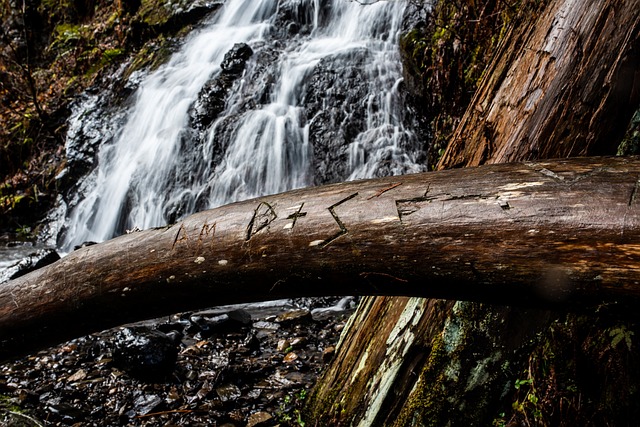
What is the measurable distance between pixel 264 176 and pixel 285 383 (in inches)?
168

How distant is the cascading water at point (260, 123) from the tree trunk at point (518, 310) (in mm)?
4354

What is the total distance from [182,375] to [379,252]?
2.74 m

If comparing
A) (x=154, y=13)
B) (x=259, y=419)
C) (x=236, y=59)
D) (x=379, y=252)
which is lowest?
(x=259, y=419)

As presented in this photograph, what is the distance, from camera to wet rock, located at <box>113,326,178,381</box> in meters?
3.67

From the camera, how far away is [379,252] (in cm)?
155

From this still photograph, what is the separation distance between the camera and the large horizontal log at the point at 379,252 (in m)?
1.33

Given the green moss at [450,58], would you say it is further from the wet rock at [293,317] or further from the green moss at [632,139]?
the green moss at [632,139]

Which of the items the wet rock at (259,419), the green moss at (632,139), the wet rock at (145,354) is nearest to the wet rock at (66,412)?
the wet rock at (145,354)

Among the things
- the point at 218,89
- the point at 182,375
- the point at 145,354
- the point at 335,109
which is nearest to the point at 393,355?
the point at 182,375

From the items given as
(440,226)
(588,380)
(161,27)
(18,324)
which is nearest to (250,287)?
(440,226)

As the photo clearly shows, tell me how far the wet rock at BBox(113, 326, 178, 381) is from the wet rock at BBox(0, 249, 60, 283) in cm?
245

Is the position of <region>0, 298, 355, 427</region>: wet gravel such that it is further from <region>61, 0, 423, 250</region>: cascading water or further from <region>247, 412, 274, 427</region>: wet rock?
<region>61, 0, 423, 250</region>: cascading water

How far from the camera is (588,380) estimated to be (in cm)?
223

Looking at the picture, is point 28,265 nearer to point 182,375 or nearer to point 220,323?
point 220,323
